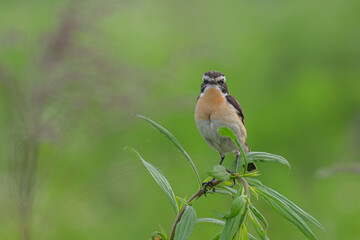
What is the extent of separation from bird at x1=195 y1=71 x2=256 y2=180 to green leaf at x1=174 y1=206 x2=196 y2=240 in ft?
2.30

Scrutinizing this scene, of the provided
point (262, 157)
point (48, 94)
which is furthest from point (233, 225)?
point (48, 94)

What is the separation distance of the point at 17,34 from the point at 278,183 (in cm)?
293

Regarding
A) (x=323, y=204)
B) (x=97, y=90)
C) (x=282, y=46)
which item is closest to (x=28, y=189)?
(x=97, y=90)

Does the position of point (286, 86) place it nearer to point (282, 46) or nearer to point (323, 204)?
point (282, 46)

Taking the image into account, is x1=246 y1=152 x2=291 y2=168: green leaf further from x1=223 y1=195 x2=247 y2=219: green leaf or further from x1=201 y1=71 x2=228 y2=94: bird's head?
x1=201 y1=71 x2=228 y2=94: bird's head

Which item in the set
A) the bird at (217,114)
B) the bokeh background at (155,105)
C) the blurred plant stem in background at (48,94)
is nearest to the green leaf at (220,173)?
the bokeh background at (155,105)

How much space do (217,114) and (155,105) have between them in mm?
907

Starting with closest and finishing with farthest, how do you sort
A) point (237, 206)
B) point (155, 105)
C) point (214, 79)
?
point (237, 206)
point (214, 79)
point (155, 105)

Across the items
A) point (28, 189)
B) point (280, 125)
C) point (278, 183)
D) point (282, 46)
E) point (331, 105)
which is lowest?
point (28, 189)

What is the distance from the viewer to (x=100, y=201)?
5172 millimetres

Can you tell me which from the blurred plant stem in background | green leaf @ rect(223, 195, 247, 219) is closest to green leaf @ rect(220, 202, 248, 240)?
green leaf @ rect(223, 195, 247, 219)

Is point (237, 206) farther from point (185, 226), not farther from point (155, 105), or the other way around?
point (155, 105)

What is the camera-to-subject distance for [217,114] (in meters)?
2.11

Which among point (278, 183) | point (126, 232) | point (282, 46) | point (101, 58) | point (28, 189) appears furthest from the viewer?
point (282, 46)
